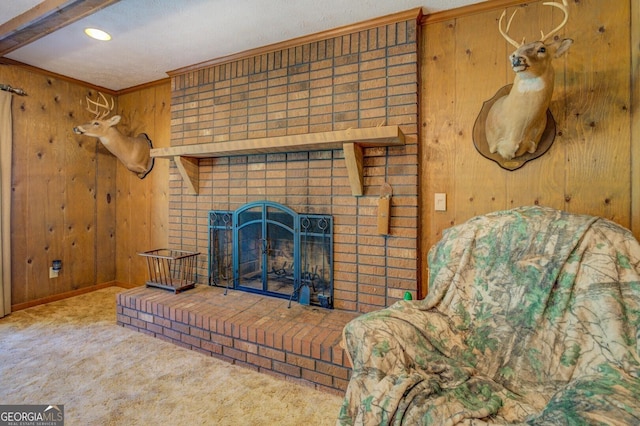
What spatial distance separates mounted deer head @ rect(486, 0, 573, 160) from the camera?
1496 mm

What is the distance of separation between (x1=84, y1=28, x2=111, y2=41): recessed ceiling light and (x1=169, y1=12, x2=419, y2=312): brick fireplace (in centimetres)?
67

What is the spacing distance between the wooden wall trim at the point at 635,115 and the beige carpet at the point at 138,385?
1901mm

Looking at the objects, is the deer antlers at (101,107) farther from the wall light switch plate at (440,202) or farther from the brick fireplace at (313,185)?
the wall light switch plate at (440,202)

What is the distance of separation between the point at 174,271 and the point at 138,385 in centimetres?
136

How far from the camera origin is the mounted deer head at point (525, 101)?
1496mm

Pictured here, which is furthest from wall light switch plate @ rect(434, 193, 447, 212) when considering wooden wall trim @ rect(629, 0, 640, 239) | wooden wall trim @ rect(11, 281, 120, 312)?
wooden wall trim @ rect(11, 281, 120, 312)

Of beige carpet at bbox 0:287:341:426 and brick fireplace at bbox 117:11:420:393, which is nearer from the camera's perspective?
beige carpet at bbox 0:287:341:426

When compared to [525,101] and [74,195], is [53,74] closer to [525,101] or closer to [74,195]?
[74,195]

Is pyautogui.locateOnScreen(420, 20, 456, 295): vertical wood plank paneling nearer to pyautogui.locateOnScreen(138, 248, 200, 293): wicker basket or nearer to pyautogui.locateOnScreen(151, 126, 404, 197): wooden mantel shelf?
pyautogui.locateOnScreen(151, 126, 404, 197): wooden mantel shelf

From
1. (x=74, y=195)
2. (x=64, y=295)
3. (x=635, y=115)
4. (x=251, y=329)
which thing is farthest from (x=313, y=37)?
(x=64, y=295)

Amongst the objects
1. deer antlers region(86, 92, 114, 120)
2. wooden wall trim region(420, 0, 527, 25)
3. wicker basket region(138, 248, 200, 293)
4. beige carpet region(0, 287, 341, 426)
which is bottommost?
beige carpet region(0, 287, 341, 426)

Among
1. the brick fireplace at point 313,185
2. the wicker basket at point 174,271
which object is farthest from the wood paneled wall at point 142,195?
the brick fireplace at point 313,185

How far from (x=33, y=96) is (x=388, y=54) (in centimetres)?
329

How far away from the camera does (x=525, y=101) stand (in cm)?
164
